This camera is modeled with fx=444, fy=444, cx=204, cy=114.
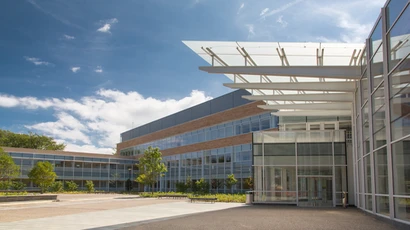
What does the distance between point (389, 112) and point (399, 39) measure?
2.37 metres

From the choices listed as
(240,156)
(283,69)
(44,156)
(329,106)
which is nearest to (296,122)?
(329,106)

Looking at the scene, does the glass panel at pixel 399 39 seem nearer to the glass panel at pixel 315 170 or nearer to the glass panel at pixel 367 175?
the glass panel at pixel 367 175

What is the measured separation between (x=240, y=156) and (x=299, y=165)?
48.2ft

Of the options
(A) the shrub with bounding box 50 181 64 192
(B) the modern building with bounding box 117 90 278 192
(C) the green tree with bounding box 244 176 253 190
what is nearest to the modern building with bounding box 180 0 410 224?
(C) the green tree with bounding box 244 176 253 190

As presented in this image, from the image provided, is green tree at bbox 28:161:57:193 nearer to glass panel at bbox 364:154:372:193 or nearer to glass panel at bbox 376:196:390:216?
glass panel at bbox 364:154:372:193

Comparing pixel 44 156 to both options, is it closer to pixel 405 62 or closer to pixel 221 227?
pixel 221 227

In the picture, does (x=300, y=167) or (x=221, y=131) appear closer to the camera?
(x=300, y=167)

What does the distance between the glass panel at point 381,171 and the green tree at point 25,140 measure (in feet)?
218

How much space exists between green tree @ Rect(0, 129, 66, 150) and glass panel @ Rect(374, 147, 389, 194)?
218 ft

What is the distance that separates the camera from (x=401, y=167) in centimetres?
1320

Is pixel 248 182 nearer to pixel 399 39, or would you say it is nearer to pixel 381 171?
pixel 381 171

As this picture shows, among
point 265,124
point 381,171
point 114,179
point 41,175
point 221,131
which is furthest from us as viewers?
point 114,179

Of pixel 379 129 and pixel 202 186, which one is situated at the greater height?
pixel 379 129

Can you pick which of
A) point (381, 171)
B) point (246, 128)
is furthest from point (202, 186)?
point (381, 171)
